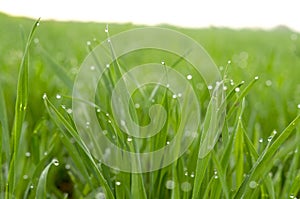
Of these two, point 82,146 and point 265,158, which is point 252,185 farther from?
point 82,146

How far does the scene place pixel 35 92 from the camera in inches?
54.8

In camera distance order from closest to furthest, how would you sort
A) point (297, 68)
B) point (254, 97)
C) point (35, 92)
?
point (35, 92) < point (254, 97) < point (297, 68)

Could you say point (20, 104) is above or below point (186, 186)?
above

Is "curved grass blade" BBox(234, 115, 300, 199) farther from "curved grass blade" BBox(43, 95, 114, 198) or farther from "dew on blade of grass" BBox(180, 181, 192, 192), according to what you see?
"curved grass blade" BBox(43, 95, 114, 198)

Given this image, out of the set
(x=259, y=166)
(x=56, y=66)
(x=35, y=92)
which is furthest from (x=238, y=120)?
(x=35, y=92)

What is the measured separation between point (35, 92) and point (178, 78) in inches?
17.2

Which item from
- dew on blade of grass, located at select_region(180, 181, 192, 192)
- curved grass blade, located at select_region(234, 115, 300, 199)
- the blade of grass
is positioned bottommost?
dew on blade of grass, located at select_region(180, 181, 192, 192)

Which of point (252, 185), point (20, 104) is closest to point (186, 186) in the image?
point (252, 185)

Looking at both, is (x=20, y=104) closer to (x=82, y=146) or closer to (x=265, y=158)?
(x=82, y=146)

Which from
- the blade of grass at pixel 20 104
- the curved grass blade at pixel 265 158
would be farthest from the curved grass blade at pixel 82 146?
the curved grass blade at pixel 265 158

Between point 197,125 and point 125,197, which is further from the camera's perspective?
point 197,125

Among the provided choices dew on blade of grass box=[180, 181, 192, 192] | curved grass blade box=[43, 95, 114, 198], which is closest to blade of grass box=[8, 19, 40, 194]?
curved grass blade box=[43, 95, 114, 198]

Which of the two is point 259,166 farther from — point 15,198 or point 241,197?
point 15,198

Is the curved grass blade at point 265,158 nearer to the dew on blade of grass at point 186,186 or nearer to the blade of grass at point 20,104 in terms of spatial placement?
the dew on blade of grass at point 186,186
